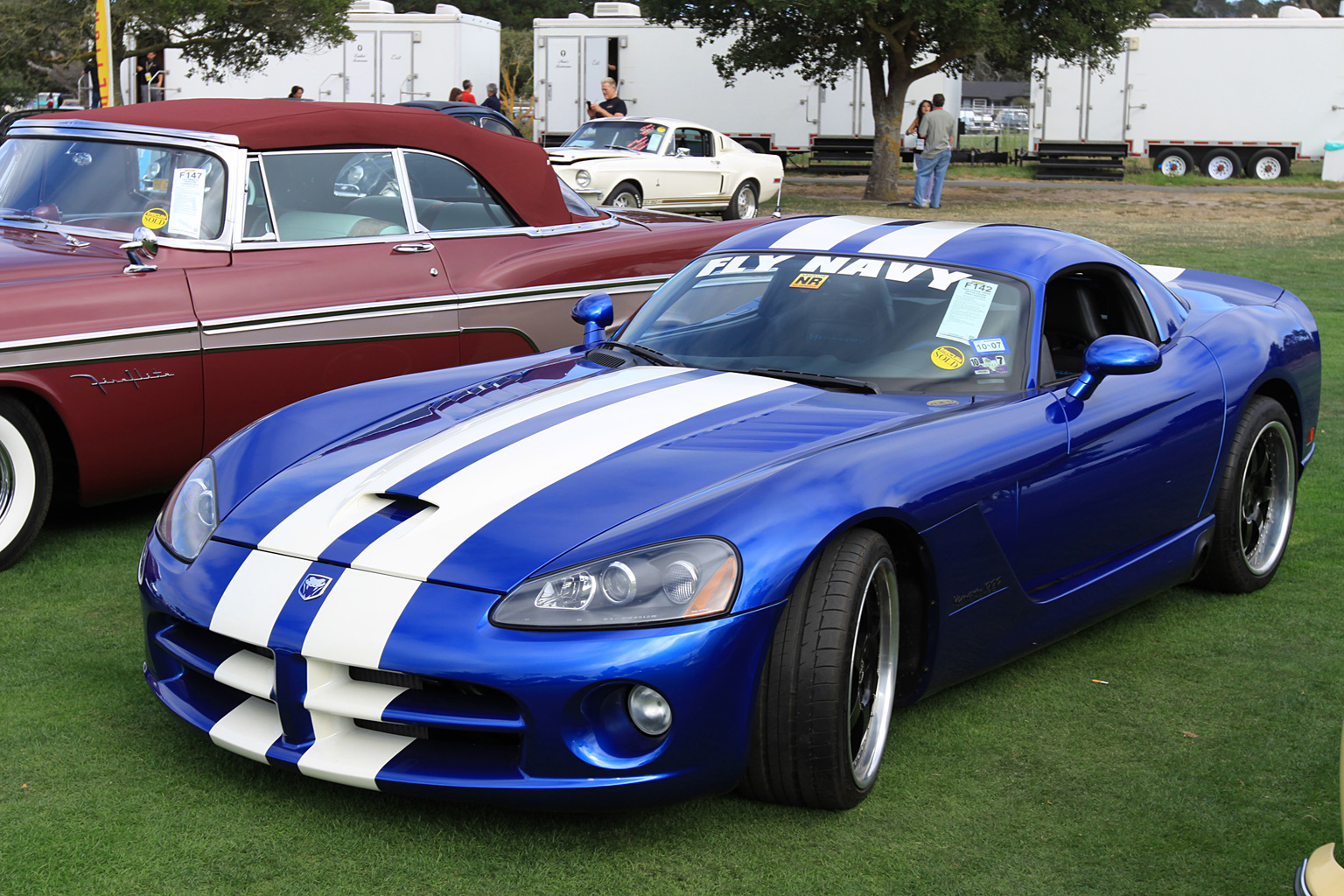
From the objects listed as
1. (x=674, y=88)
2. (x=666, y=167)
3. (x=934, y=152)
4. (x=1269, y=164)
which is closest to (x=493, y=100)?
(x=674, y=88)

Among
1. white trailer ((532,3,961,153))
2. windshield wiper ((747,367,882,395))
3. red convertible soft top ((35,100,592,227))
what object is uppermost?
white trailer ((532,3,961,153))

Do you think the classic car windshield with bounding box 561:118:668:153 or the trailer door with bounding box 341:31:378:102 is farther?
the trailer door with bounding box 341:31:378:102

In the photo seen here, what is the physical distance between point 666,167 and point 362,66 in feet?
41.2

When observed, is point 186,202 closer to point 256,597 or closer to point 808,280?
point 808,280

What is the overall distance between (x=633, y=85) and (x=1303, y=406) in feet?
75.8

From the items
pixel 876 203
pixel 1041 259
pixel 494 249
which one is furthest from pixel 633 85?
pixel 1041 259

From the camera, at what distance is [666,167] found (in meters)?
16.3

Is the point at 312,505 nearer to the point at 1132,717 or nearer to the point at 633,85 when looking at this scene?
the point at 1132,717

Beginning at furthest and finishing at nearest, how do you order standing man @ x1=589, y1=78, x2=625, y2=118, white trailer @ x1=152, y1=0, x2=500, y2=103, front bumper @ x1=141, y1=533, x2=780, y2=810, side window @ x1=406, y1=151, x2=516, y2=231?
white trailer @ x1=152, y1=0, x2=500, y2=103 → standing man @ x1=589, y1=78, x2=625, y2=118 → side window @ x1=406, y1=151, x2=516, y2=231 → front bumper @ x1=141, y1=533, x2=780, y2=810

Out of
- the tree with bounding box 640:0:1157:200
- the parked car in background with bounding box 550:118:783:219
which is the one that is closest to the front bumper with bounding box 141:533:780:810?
the parked car in background with bounding box 550:118:783:219

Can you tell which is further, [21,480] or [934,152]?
[934,152]

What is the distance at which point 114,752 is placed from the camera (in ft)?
10.3

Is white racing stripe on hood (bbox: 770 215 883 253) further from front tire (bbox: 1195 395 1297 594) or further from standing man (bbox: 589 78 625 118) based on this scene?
standing man (bbox: 589 78 625 118)

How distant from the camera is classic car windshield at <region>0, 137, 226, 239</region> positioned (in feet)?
16.7
